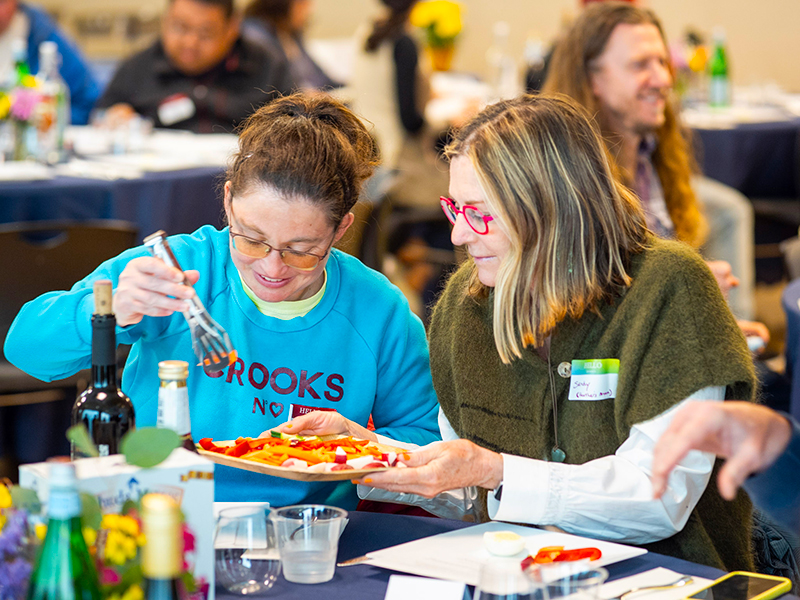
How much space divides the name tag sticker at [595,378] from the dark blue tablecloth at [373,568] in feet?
1.06

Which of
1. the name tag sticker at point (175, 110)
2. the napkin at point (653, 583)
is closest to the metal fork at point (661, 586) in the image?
the napkin at point (653, 583)

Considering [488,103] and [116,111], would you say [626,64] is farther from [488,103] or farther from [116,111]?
[116,111]

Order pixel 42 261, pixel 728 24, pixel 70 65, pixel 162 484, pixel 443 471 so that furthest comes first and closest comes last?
pixel 728 24
pixel 70 65
pixel 42 261
pixel 443 471
pixel 162 484

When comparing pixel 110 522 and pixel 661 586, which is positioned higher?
pixel 110 522

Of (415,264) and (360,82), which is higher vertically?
(360,82)

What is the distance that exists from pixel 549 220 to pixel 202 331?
1.88 ft

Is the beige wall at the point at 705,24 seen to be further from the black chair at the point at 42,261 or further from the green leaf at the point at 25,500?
the green leaf at the point at 25,500

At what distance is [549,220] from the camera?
5.21ft

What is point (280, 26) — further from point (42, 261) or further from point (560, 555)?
point (560, 555)

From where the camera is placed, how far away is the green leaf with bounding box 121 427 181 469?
3.23ft

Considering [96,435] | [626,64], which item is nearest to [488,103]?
[96,435]

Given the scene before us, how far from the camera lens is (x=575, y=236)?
5.22 feet

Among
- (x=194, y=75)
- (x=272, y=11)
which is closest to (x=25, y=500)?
(x=194, y=75)

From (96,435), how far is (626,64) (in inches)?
87.9
